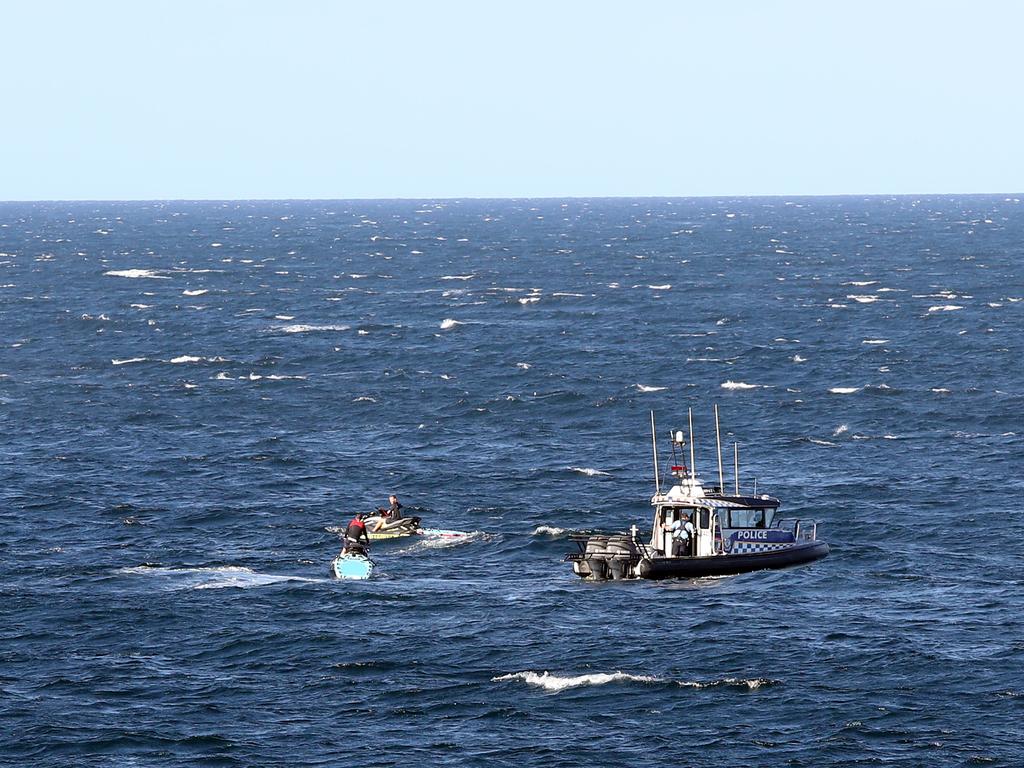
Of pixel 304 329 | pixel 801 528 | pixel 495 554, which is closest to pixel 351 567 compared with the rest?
pixel 495 554

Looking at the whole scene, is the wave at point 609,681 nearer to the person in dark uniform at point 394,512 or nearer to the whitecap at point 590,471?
the person in dark uniform at point 394,512

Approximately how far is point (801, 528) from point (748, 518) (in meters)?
7.40

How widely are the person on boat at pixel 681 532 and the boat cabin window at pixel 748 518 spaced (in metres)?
1.78

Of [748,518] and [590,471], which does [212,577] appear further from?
[590,471]

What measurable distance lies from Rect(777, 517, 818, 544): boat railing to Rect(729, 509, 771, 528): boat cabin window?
3.37 ft

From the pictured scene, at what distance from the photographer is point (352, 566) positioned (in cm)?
6762

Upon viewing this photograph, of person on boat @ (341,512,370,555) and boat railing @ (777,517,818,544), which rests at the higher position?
person on boat @ (341,512,370,555)

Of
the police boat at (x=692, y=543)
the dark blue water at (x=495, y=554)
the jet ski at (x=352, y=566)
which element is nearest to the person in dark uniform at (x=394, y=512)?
the dark blue water at (x=495, y=554)

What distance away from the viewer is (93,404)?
111562mm

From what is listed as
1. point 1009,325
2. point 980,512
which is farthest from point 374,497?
point 1009,325

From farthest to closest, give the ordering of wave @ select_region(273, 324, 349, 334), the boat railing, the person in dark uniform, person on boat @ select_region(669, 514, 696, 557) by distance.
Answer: wave @ select_region(273, 324, 349, 334) → the person in dark uniform → the boat railing → person on boat @ select_region(669, 514, 696, 557)

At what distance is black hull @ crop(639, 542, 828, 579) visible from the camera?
218 ft

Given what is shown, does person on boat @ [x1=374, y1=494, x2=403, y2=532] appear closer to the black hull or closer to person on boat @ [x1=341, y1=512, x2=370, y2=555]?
person on boat @ [x1=341, y1=512, x2=370, y2=555]

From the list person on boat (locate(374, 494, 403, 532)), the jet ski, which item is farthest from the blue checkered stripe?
person on boat (locate(374, 494, 403, 532))
